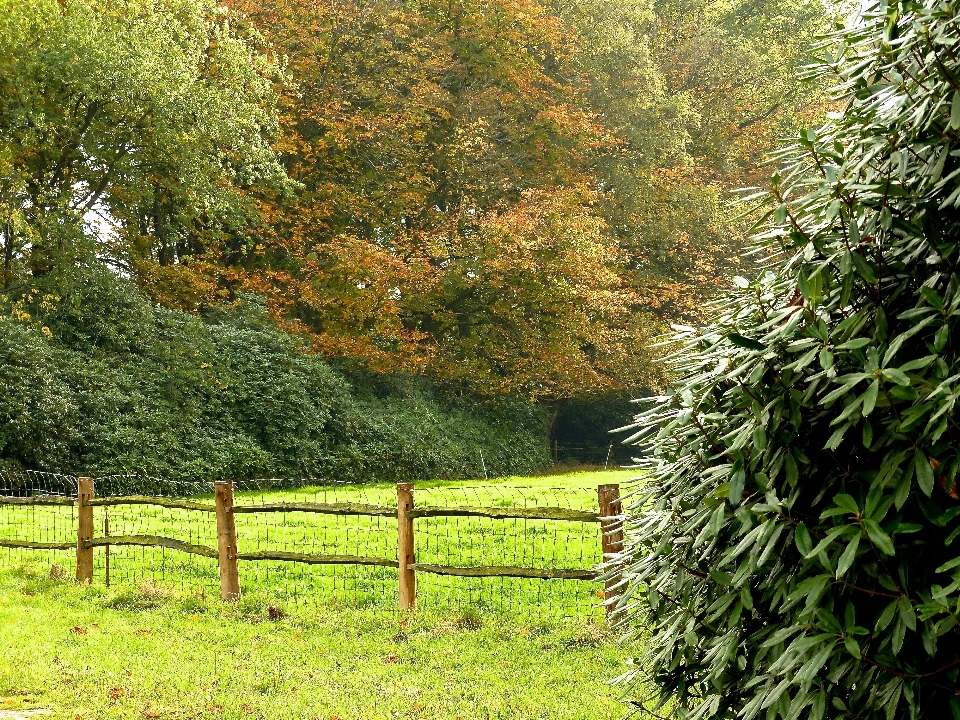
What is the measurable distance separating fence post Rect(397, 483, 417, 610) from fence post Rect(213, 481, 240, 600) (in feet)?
5.98

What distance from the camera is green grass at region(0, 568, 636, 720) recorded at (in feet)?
22.1

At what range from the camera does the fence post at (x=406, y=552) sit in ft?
30.4

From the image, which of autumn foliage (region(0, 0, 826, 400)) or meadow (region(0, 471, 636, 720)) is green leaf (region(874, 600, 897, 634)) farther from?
autumn foliage (region(0, 0, 826, 400))

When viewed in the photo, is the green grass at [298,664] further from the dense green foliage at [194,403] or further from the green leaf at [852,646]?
the dense green foliage at [194,403]

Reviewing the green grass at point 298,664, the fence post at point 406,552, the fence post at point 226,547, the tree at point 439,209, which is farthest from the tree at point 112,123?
the fence post at point 406,552

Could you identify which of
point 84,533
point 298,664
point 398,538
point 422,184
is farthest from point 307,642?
point 422,184

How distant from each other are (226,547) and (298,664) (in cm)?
258

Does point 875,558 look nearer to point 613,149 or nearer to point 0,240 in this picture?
point 0,240

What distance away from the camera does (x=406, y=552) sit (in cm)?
928

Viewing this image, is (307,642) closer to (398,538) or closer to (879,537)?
(398,538)

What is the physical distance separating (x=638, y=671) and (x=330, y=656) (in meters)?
5.04

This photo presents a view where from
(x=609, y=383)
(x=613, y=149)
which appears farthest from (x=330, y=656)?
(x=613, y=149)

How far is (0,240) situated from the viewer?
65.0 feet

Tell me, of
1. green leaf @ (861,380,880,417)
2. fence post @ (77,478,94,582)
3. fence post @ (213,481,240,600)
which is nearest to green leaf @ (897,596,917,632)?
green leaf @ (861,380,880,417)
